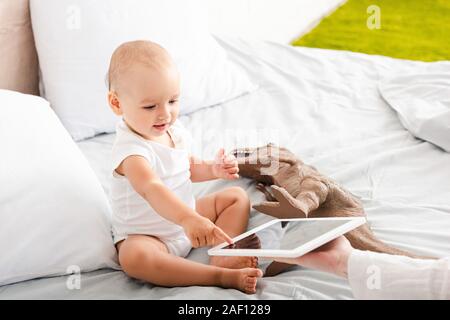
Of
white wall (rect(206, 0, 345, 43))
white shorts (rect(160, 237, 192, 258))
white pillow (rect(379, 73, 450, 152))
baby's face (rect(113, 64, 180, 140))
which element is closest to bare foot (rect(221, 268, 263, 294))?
white shorts (rect(160, 237, 192, 258))

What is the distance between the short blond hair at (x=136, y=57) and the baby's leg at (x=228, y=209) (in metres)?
0.29

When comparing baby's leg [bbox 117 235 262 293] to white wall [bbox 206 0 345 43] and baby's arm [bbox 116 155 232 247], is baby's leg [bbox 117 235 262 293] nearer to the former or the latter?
baby's arm [bbox 116 155 232 247]

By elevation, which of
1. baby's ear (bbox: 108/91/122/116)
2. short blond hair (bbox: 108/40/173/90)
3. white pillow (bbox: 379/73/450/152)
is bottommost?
white pillow (bbox: 379/73/450/152)

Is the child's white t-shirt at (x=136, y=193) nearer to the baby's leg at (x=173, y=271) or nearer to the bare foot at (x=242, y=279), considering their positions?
the baby's leg at (x=173, y=271)

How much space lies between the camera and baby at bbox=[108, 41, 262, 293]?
3.71 feet

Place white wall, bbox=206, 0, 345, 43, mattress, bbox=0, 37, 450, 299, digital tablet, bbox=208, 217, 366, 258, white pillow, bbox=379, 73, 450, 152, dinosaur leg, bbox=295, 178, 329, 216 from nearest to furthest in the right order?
digital tablet, bbox=208, 217, 366, 258 → mattress, bbox=0, 37, 450, 299 → dinosaur leg, bbox=295, 178, 329, 216 → white pillow, bbox=379, 73, 450, 152 → white wall, bbox=206, 0, 345, 43

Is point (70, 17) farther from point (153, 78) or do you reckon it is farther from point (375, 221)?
point (375, 221)

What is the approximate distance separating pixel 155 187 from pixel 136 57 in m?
0.22

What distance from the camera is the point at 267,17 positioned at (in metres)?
2.78

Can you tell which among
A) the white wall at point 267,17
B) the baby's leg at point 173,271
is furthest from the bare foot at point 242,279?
the white wall at point 267,17

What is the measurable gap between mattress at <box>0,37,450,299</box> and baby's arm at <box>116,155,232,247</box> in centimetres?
10

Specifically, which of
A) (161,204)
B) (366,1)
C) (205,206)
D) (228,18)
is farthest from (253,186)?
(366,1)

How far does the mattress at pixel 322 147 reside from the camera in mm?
1157

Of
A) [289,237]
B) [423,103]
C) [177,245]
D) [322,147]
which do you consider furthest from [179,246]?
[423,103]
